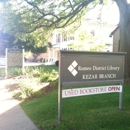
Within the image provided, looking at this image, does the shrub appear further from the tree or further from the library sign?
the tree

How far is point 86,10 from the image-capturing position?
529 inches

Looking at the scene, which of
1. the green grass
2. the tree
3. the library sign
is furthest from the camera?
the tree

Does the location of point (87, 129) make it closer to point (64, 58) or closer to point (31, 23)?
point (64, 58)

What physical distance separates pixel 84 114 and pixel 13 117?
A: 2.03m

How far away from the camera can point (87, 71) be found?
4.98 meters

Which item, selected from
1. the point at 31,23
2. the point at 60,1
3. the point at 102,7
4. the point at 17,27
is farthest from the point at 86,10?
the point at 17,27

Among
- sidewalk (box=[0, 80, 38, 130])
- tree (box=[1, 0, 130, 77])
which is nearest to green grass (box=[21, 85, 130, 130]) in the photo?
sidewalk (box=[0, 80, 38, 130])

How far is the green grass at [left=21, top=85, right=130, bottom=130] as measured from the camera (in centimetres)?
451

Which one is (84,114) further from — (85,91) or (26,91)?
(26,91)

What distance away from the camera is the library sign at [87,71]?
4.63 metres

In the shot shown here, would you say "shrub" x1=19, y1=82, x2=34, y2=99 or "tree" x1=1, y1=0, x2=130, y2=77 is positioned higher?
"tree" x1=1, y1=0, x2=130, y2=77

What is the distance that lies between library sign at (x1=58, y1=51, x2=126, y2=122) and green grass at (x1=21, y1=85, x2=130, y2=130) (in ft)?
1.08

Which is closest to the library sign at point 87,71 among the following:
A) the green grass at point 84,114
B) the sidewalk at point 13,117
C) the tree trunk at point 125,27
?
the green grass at point 84,114

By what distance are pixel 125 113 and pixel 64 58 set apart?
2367 mm
